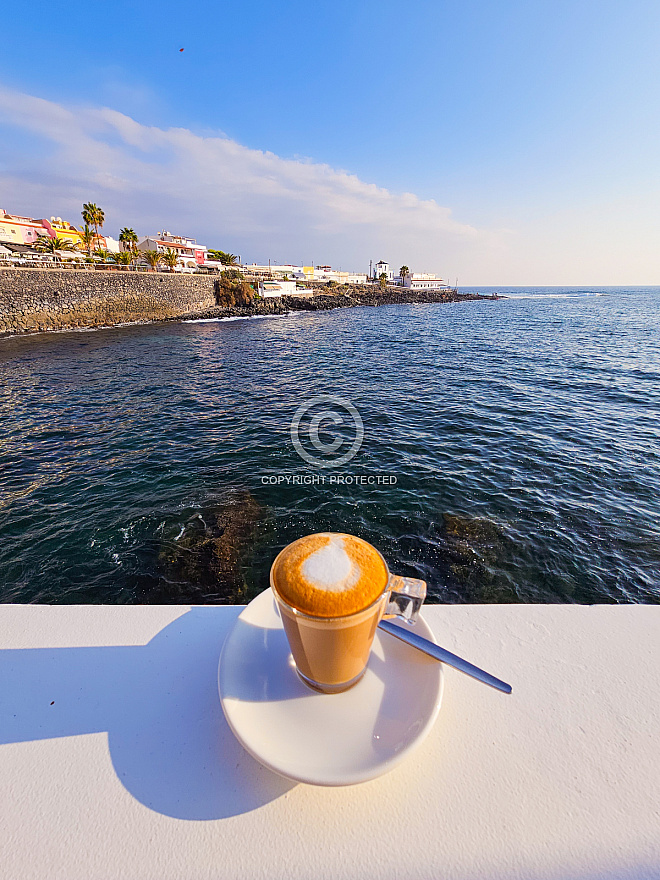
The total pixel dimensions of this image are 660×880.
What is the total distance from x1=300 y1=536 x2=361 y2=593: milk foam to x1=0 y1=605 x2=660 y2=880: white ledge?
508 millimetres

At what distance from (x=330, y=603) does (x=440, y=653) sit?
410 mm

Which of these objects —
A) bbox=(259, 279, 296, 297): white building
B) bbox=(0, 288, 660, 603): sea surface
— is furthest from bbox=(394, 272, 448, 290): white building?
bbox=(0, 288, 660, 603): sea surface

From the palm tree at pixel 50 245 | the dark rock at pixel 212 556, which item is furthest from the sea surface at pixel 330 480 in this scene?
the palm tree at pixel 50 245

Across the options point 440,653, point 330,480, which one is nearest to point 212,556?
point 330,480

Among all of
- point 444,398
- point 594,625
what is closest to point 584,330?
point 444,398

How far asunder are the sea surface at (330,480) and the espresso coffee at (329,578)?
3170 mm

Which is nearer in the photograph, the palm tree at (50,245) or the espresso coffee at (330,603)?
the espresso coffee at (330,603)

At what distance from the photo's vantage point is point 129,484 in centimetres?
620

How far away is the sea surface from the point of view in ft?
13.8

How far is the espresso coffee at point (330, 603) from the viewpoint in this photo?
98cm

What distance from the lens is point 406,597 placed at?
1.11m

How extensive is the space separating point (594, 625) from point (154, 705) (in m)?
1.63

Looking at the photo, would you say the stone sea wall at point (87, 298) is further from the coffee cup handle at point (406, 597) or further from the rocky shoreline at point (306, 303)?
the coffee cup handle at point (406, 597)

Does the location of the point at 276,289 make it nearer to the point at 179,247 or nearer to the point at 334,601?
the point at 179,247
